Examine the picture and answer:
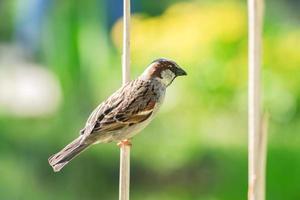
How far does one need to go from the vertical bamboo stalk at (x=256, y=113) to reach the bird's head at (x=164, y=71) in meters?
0.40

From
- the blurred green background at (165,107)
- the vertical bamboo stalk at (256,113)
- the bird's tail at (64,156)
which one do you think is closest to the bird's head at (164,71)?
the bird's tail at (64,156)

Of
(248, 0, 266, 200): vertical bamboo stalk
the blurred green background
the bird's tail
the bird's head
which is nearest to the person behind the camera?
(248, 0, 266, 200): vertical bamboo stalk

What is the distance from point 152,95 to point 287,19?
202 centimetres

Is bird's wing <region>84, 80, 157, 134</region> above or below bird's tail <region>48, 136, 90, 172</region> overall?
above

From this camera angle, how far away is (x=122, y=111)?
5.44 ft

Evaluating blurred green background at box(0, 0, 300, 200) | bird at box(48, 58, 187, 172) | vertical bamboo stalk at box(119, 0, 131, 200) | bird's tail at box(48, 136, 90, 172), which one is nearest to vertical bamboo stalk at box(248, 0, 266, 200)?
vertical bamboo stalk at box(119, 0, 131, 200)

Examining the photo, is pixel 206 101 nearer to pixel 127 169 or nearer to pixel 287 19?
pixel 287 19

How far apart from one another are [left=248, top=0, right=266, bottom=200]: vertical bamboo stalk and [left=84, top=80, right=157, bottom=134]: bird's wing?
50 cm

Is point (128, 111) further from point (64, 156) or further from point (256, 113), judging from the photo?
point (256, 113)

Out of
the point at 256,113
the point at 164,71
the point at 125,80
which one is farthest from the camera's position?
the point at 164,71

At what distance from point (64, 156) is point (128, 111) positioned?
23 cm

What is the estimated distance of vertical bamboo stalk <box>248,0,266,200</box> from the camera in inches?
44.5

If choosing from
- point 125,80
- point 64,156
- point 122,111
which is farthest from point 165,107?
point 125,80

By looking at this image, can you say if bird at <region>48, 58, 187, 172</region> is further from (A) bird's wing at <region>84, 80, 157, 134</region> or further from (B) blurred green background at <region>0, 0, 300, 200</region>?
(B) blurred green background at <region>0, 0, 300, 200</region>
